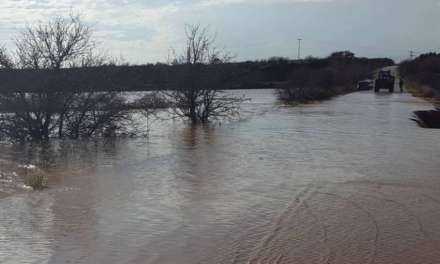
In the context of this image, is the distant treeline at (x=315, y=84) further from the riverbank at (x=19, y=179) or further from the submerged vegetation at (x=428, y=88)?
the riverbank at (x=19, y=179)

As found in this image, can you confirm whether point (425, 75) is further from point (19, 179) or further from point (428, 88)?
point (19, 179)

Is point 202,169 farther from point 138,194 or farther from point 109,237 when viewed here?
point 109,237

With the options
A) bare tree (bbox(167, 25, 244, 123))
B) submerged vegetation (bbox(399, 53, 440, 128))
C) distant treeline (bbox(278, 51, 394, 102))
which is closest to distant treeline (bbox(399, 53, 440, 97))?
submerged vegetation (bbox(399, 53, 440, 128))

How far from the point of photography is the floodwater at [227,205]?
804 centimetres

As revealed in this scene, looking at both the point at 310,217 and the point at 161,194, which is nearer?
the point at 310,217

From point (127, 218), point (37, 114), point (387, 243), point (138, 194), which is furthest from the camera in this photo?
point (37, 114)

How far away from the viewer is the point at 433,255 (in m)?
7.93

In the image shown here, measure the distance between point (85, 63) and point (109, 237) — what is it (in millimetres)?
14457

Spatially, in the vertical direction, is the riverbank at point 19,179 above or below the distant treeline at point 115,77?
below

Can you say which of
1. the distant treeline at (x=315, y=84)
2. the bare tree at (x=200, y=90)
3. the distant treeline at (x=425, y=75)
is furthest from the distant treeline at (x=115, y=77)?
the distant treeline at (x=425, y=75)

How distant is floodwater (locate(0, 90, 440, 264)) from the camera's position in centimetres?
804

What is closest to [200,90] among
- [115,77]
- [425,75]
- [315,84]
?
[115,77]

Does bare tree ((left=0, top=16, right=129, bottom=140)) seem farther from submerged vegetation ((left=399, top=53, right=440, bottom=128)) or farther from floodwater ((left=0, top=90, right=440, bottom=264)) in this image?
submerged vegetation ((left=399, top=53, right=440, bottom=128))

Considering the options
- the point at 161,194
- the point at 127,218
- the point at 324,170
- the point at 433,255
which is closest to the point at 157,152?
the point at 324,170
